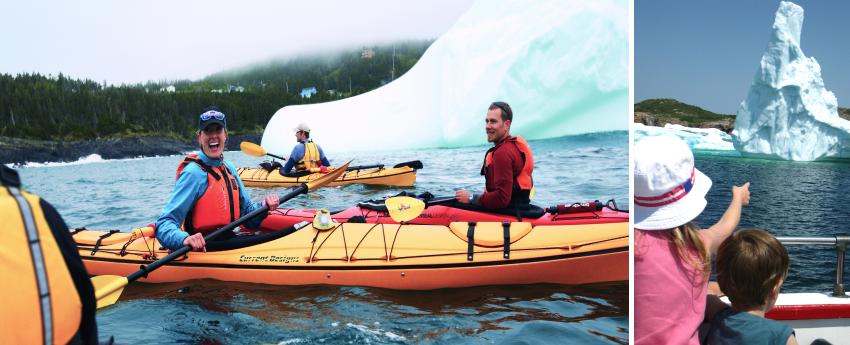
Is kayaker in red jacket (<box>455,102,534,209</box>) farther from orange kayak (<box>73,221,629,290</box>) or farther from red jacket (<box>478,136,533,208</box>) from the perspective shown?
orange kayak (<box>73,221,629,290</box>)

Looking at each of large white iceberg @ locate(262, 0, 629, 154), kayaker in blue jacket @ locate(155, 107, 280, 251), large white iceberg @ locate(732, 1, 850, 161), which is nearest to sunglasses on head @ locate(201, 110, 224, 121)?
kayaker in blue jacket @ locate(155, 107, 280, 251)

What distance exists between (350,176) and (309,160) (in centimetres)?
72

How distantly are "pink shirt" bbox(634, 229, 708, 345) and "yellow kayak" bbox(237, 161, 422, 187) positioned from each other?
26.3ft

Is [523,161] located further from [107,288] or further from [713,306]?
[107,288]

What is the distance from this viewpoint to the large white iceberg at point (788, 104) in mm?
19891

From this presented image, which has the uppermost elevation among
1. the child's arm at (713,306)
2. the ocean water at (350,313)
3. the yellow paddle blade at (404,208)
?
the child's arm at (713,306)

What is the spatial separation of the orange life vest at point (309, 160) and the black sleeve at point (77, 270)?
8.31m

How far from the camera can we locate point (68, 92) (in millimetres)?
2381

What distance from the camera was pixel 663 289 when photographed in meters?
1.20

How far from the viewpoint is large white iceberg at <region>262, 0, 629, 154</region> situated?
13781 mm

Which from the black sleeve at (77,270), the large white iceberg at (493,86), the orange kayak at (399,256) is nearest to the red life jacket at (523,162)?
the orange kayak at (399,256)

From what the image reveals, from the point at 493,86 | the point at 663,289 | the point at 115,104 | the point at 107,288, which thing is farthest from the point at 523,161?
the point at 493,86

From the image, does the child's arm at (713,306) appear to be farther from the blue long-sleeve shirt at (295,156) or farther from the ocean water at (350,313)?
the blue long-sleeve shirt at (295,156)

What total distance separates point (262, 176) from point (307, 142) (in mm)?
1015
